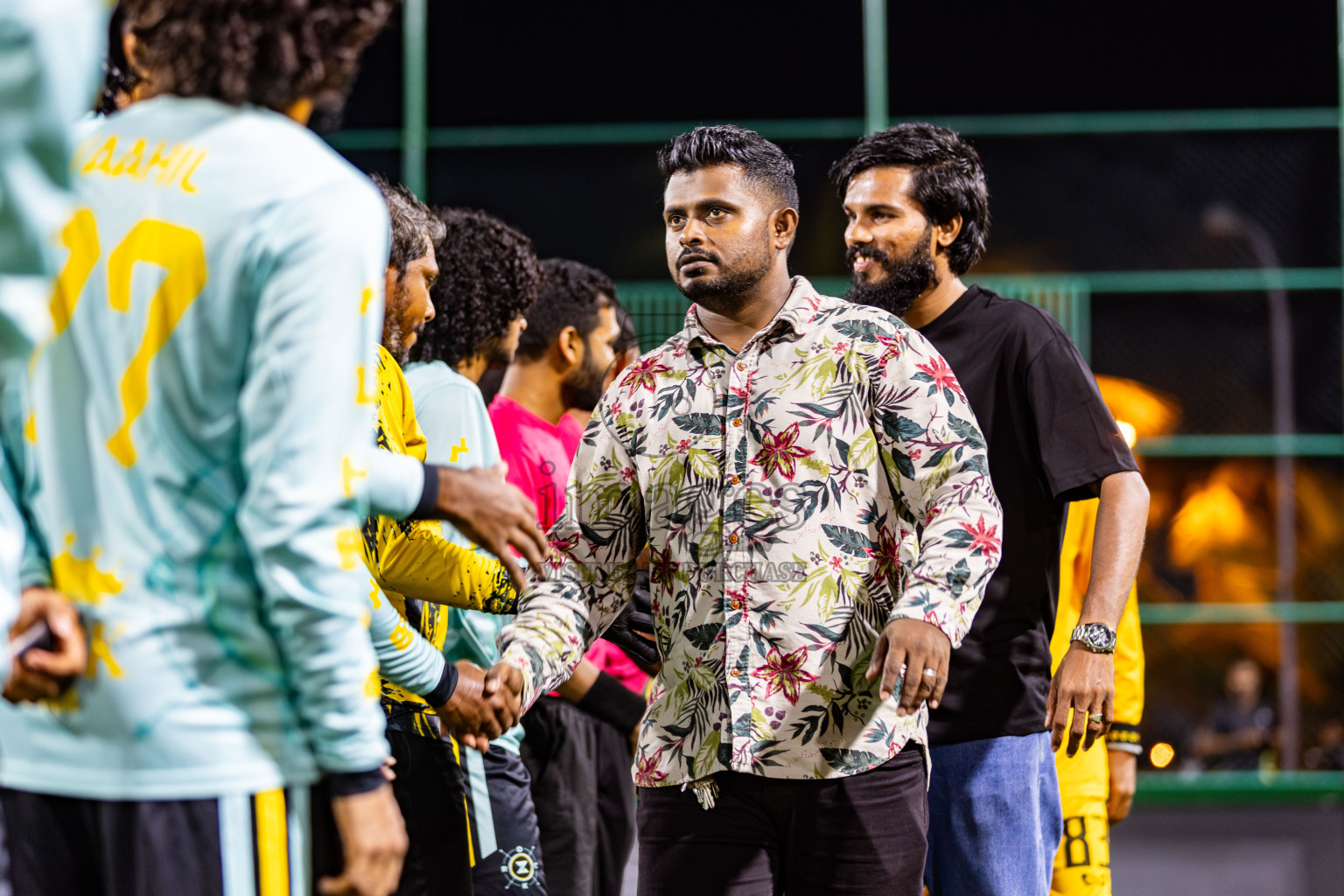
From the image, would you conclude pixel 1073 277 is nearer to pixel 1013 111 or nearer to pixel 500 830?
pixel 1013 111

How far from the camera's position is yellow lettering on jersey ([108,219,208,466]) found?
5.08 ft

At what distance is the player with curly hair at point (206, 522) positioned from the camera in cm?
154

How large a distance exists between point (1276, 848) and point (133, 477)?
5632mm

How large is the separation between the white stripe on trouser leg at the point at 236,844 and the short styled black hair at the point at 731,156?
5.55 ft

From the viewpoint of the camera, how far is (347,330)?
5.17 ft

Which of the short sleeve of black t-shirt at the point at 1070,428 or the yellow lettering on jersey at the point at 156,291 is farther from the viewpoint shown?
the short sleeve of black t-shirt at the point at 1070,428

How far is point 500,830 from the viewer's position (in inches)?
120

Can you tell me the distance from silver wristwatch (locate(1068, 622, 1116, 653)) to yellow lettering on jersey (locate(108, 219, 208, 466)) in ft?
6.55

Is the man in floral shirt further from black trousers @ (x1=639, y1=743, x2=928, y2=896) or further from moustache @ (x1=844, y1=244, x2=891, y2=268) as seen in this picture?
moustache @ (x1=844, y1=244, x2=891, y2=268)

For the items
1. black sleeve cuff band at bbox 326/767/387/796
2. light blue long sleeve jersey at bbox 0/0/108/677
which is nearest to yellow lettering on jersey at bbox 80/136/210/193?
light blue long sleeve jersey at bbox 0/0/108/677

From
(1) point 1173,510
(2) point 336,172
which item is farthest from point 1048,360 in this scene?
Answer: (1) point 1173,510

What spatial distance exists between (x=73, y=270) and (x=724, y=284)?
1441mm

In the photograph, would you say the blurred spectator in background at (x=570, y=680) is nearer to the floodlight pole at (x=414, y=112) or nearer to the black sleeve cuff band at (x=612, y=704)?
the black sleeve cuff band at (x=612, y=704)

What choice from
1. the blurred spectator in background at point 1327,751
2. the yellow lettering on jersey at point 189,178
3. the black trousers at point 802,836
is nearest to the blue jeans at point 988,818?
the black trousers at point 802,836
